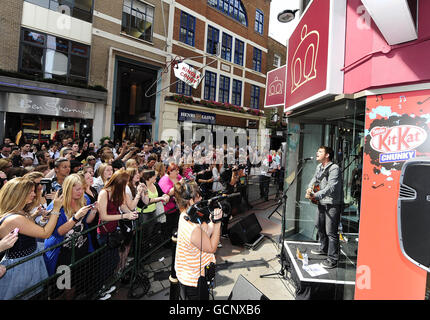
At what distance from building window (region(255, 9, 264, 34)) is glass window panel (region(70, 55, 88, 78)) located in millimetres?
16074

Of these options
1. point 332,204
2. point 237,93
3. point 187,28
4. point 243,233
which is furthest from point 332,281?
point 237,93

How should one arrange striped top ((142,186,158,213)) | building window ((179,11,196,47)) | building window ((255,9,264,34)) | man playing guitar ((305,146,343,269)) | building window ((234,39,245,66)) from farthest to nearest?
building window ((255,9,264,34)), building window ((234,39,245,66)), building window ((179,11,196,47)), striped top ((142,186,158,213)), man playing guitar ((305,146,343,269))

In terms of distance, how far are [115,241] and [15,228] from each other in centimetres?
128

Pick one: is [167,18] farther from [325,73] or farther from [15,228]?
[15,228]

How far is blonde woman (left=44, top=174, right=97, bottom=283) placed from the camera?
9.23 ft

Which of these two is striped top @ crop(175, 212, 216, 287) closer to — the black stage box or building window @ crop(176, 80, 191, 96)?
the black stage box

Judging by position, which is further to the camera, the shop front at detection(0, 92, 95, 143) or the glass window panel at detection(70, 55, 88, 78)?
the glass window panel at detection(70, 55, 88, 78)

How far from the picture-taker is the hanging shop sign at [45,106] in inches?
430

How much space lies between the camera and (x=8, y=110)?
10.9 metres

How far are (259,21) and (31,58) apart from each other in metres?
19.1

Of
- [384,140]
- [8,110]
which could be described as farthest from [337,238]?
[8,110]

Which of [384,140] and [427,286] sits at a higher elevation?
[384,140]

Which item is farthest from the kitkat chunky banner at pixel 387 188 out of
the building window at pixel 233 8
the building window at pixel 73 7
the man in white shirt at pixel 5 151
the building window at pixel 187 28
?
the building window at pixel 233 8

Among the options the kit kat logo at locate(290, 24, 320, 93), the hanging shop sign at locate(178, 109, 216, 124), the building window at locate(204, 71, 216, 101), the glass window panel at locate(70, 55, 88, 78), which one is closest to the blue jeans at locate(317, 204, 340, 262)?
the kit kat logo at locate(290, 24, 320, 93)
